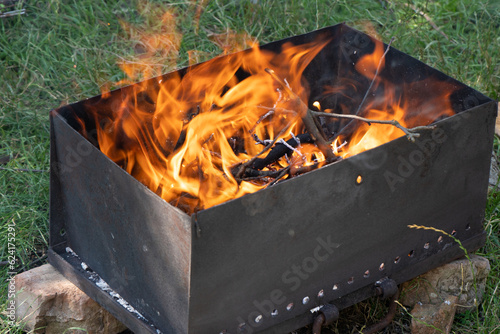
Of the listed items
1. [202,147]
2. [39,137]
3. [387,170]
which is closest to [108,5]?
[39,137]

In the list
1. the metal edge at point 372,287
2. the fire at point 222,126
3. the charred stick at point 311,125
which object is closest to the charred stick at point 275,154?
the fire at point 222,126

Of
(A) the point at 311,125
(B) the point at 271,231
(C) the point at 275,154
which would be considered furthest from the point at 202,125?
(B) the point at 271,231

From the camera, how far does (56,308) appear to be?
267 centimetres

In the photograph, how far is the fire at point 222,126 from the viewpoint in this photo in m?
2.56

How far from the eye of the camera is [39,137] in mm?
3646

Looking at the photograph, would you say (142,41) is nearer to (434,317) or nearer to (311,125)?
(311,125)

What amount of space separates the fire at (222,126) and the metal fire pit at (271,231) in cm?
9

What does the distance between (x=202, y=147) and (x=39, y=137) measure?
1.24m

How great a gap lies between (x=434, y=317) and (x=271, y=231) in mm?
866

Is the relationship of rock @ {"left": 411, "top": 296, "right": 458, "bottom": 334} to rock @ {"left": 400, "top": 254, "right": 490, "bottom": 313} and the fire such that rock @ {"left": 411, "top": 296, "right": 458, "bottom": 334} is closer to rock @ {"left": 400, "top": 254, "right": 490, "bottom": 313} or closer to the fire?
rock @ {"left": 400, "top": 254, "right": 490, "bottom": 313}

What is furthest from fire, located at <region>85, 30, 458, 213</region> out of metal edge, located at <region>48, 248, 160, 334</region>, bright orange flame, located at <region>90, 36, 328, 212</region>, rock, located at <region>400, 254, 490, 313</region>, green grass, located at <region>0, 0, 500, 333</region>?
green grass, located at <region>0, 0, 500, 333</region>

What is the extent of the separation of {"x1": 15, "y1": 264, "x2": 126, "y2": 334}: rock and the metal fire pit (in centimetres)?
5

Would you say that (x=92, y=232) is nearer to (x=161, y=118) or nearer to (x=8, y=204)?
(x=161, y=118)

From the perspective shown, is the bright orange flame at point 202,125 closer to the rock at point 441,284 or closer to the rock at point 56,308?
the rock at point 56,308
